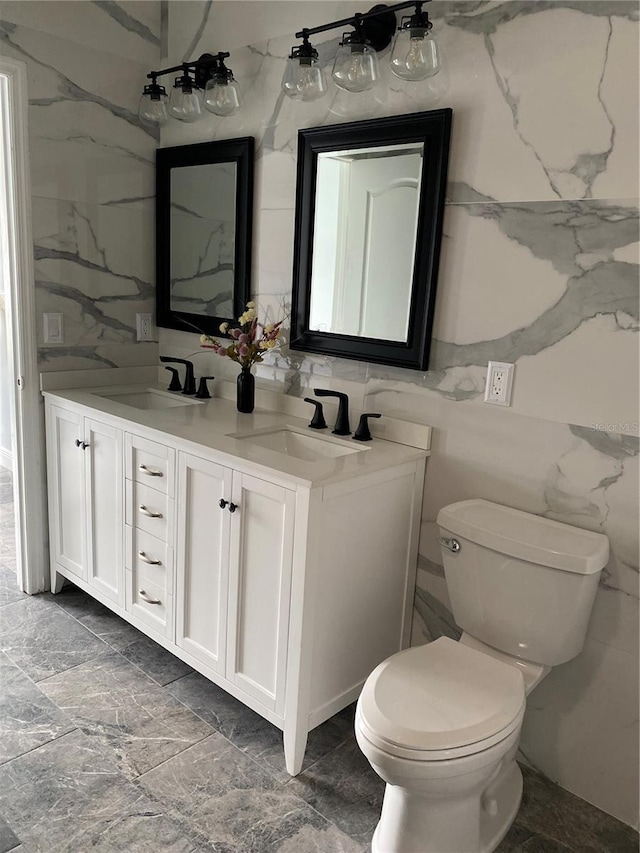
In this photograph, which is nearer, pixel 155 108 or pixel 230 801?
pixel 230 801

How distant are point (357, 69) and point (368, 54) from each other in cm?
5

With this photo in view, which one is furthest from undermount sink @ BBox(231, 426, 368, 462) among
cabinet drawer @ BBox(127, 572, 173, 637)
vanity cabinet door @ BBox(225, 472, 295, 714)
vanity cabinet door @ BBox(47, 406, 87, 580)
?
vanity cabinet door @ BBox(47, 406, 87, 580)

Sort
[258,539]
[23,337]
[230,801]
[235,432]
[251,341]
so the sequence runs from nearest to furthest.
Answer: [230,801] < [258,539] < [235,432] < [251,341] < [23,337]

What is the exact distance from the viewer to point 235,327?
2.68m

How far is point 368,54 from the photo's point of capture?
194 cm

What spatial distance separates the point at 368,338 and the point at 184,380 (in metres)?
1.06

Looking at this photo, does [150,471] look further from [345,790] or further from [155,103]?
[155,103]

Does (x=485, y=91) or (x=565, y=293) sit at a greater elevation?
(x=485, y=91)

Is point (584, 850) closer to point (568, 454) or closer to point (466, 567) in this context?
point (466, 567)

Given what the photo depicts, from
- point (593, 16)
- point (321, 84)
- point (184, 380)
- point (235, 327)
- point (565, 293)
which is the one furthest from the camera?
point (184, 380)

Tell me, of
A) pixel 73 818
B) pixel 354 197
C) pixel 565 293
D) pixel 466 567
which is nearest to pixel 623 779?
pixel 466 567

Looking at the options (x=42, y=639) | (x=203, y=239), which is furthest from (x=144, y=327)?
(x=42, y=639)

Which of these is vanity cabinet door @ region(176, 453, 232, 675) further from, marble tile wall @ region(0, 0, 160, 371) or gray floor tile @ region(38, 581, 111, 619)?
marble tile wall @ region(0, 0, 160, 371)

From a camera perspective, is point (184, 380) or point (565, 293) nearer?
point (565, 293)
